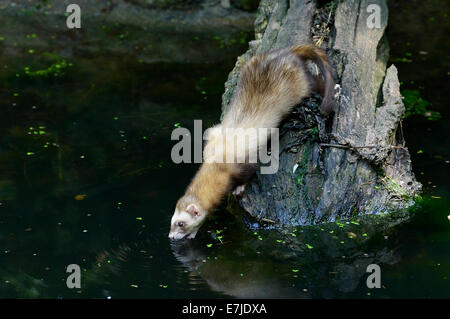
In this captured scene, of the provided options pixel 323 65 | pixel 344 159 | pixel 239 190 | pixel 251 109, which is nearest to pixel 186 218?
pixel 239 190

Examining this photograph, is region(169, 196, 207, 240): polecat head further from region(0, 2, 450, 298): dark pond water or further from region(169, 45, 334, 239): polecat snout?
region(0, 2, 450, 298): dark pond water

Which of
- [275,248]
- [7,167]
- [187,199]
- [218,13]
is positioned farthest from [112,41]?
[275,248]

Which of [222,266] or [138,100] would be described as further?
[138,100]

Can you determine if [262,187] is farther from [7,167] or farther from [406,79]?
[406,79]

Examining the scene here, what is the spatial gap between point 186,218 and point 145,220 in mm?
466

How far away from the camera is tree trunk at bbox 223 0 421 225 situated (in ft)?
16.7

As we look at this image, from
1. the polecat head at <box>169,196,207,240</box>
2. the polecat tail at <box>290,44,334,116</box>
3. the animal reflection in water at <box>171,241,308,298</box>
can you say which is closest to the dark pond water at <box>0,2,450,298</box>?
the animal reflection in water at <box>171,241,308,298</box>

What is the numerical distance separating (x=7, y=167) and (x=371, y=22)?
12.3ft

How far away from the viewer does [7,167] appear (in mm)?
5879

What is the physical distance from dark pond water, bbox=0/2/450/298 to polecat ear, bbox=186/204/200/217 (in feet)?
0.77

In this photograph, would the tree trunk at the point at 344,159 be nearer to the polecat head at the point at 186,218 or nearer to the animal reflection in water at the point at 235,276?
the polecat head at the point at 186,218

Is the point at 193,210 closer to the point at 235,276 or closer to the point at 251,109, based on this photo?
the point at 235,276
